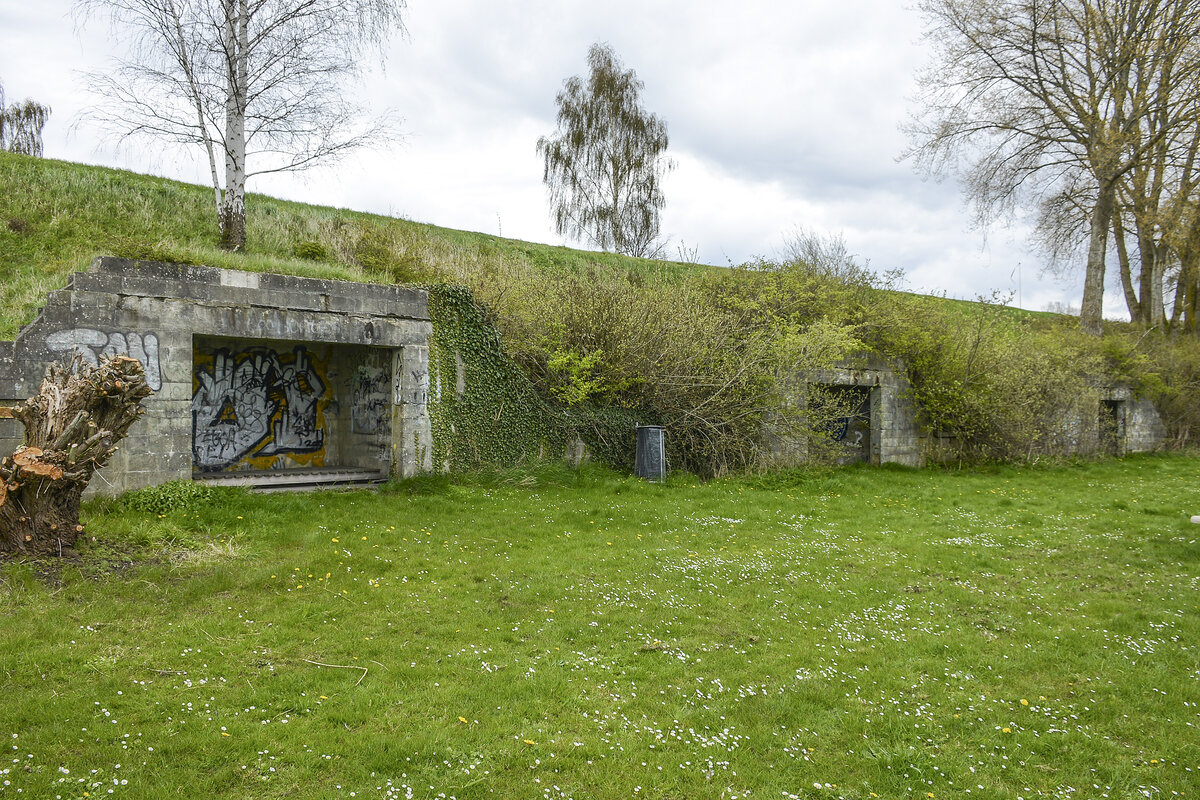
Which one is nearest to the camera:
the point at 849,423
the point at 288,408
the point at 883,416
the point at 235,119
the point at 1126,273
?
the point at 235,119

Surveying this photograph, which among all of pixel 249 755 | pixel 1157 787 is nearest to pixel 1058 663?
pixel 1157 787

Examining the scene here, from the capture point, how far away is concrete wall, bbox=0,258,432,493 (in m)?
8.30

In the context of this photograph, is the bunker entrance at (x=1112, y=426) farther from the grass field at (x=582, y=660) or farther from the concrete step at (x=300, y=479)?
the concrete step at (x=300, y=479)

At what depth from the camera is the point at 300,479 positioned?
10.8m

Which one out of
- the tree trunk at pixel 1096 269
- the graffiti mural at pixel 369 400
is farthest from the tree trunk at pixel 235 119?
the tree trunk at pixel 1096 269

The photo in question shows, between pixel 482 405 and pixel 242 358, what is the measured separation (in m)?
4.12

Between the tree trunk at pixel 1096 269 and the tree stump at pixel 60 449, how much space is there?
2597cm

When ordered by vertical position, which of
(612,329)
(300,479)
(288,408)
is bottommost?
(300,479)

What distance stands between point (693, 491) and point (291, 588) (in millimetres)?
7096

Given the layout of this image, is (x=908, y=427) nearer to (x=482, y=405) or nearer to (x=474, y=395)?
(x=482, y=405)

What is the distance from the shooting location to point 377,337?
10.8 metres

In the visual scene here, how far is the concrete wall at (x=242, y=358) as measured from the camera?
8.30 metres

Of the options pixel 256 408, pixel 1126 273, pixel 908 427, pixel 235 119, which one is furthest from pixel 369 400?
pixel 1126 273

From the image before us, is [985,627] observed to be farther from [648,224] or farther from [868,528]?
[648,224]
